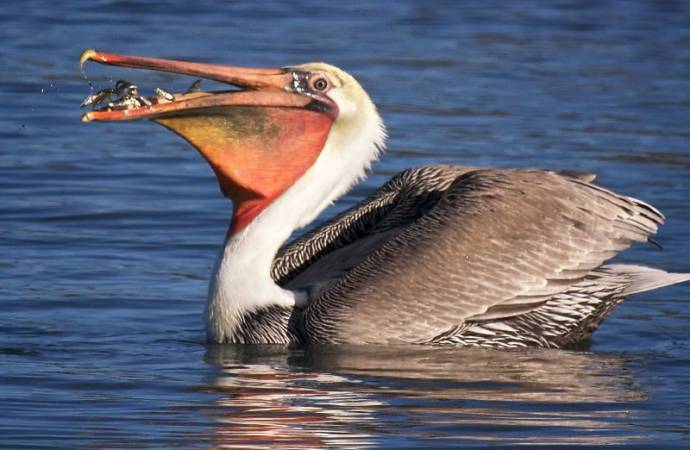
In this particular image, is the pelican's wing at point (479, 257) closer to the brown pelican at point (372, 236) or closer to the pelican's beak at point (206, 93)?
the brown pelican at point (372, 236)

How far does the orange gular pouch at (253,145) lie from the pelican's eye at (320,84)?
0.34ft

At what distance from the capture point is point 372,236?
7.19m

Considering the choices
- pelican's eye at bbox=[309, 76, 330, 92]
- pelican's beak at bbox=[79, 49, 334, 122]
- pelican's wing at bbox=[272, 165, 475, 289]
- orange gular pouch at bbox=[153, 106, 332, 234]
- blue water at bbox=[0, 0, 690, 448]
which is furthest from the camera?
pelican's wing at bbox=[272, 165, 475, 289]

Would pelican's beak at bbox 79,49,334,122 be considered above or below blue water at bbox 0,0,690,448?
above

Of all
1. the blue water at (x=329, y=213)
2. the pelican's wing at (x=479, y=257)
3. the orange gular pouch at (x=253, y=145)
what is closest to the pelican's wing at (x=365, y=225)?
the pelican's wing at (x=479, y=257)

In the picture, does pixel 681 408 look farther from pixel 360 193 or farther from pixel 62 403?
pixel 360 193

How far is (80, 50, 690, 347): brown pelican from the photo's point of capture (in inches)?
262

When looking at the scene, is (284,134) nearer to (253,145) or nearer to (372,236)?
(253,145)

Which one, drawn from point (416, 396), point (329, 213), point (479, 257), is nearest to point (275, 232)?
point (479, 257)

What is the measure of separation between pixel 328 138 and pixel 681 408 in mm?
1881

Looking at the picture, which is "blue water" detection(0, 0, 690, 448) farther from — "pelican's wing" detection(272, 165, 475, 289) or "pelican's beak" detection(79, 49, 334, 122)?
"pelican's beak" detection(79, 49, 334, 122)

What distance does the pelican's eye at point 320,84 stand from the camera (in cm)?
703

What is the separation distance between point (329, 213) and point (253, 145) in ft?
8.82

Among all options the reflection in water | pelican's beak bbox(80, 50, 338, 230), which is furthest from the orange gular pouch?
the reflection in water
